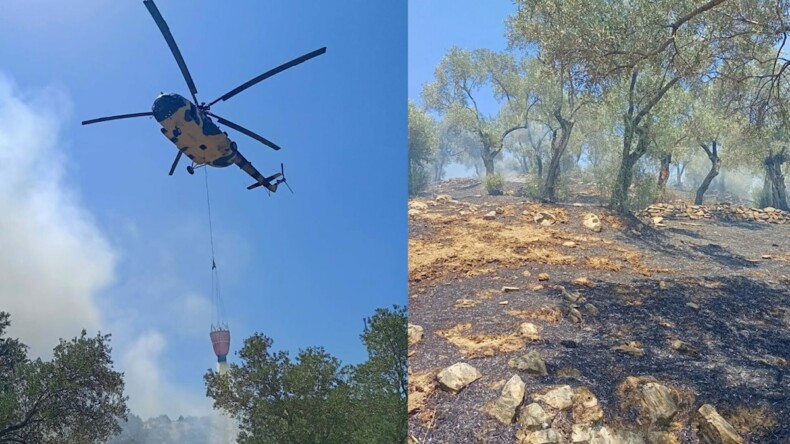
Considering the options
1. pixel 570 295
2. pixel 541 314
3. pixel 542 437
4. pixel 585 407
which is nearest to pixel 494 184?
pixel 570 295

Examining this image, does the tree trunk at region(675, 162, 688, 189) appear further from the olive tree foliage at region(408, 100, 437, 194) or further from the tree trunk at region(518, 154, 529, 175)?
the olive tree foliage at region(408, 100, 437, 194)

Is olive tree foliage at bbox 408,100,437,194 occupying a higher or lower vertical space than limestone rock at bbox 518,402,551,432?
higher

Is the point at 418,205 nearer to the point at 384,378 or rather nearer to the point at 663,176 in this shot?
the point at 663,176

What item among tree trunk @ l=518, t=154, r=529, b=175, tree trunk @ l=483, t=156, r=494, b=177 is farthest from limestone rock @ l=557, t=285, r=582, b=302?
tree trunk @ l=483, t=156, r=494, b=177

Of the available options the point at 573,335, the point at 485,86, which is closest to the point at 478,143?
the point at 485,86

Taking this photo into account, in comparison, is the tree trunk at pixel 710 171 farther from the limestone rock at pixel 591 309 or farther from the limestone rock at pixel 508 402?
the limestone rock at pixel 508 402
